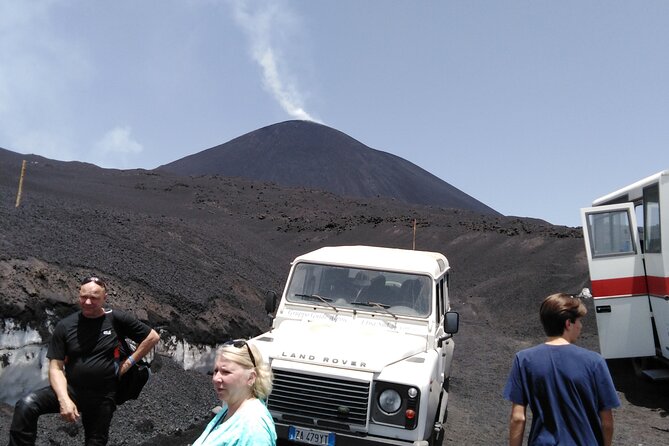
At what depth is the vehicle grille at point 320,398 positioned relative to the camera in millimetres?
5301

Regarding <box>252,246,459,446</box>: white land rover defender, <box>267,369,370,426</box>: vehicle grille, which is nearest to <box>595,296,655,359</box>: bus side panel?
<box>252,246,459,446</box>: white land rover defender

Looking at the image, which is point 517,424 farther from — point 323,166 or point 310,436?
point 323,166

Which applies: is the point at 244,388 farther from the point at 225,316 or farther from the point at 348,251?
the point at 225,316

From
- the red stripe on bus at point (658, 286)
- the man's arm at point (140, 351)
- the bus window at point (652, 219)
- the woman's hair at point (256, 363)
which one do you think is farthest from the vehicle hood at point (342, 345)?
the bus window at point (652, 219)

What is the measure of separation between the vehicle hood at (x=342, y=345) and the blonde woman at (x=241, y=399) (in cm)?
280

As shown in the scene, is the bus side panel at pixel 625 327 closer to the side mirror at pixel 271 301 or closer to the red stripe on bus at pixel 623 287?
the red stripe on bus at pixel 623 287

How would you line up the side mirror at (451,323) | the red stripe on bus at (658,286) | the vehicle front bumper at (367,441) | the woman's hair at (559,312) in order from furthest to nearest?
the red stripe on bus at (658,286) → the side mirror at (451,323) → the vehicle front bumper at (367,441) → the woman's hair at (559,312)

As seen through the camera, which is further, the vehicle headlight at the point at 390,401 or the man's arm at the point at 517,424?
the vehicle headlight at the point at 390,401

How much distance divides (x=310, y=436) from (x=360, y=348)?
97 centimetres

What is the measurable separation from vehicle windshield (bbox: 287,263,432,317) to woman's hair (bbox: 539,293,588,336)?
10.2 feet

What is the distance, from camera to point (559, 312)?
347 cm

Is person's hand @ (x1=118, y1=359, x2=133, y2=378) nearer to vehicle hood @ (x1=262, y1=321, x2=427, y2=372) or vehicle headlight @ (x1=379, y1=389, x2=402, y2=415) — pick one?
vehicle hood @ (x1=262, y1=321, x2=427, y2=372)

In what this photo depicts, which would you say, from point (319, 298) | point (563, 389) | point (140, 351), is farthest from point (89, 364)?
point (563, 389)

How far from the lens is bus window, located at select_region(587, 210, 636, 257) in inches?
416
